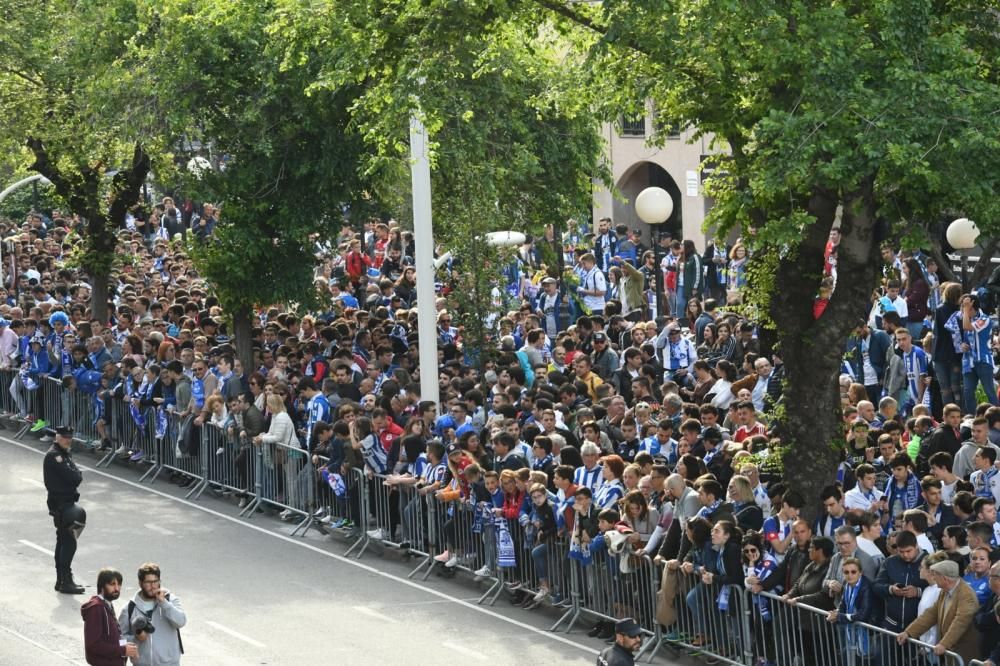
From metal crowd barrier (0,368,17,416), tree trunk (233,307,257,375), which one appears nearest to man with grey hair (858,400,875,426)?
tree trunk (233,307,257,375)

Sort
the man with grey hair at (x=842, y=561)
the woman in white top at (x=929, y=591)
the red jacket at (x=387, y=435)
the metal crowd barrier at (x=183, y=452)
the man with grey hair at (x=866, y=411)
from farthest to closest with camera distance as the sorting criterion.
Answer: the metal crowd barrier at (x=183, y=452) → the red jacket at (x=387, y=435) → the man with grey hair at (x=866, y=411) → the man with grey hair at (x=842, y=561) → the woman in white top at (x=929, y=591)

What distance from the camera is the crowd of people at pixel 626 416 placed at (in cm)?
1493

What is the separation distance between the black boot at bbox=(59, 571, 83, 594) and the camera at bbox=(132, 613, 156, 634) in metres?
5.06

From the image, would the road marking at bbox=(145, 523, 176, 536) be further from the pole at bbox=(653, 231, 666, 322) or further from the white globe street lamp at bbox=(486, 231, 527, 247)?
the pole at bbox=(653, 231, 666, 322)

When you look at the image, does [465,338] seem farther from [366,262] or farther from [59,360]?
[366,262]

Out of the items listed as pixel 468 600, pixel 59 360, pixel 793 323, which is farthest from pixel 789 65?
pixel 59 360

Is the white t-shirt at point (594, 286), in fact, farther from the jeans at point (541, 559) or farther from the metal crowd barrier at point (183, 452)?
the jeans at point (541, 559)

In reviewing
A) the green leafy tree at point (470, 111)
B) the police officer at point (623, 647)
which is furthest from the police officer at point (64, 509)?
the police officer at point (623, 647)

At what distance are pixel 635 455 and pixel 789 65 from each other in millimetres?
4736

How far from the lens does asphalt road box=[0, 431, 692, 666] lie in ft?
55.8

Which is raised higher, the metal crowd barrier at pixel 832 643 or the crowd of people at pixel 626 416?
the crowd of people at pixel 626 416

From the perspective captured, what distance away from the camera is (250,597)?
18.9 m

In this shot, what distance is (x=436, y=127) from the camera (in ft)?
55.3

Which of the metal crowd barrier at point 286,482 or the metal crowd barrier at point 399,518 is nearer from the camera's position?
the metal crowd barrier at point 399,518
